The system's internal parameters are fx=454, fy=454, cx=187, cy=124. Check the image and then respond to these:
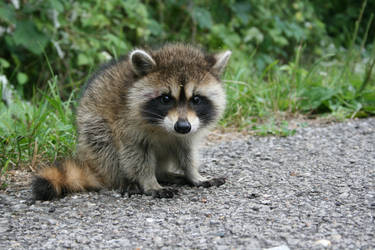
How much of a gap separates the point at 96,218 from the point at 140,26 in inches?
169

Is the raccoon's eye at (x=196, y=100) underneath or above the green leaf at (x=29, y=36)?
underneath

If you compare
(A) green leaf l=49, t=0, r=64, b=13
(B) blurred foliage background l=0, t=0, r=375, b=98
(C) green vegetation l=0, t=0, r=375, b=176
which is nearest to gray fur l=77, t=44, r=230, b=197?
(C) green vegetation l=0, t=0, r=375, b=176

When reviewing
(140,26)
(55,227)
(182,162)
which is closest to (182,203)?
(182,162)

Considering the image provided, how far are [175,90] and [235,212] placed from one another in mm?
989

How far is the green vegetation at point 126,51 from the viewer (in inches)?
174

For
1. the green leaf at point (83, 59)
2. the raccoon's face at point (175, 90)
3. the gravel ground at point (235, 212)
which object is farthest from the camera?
the green leaf at point (83, 59)

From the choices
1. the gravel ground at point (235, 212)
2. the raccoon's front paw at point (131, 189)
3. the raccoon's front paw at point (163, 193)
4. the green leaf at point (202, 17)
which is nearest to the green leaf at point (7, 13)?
the gravel ground at point (235, 212)

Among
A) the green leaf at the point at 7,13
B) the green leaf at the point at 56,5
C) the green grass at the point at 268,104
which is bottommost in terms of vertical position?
the green grass at the point at 268,104

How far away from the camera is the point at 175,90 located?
3301 millimetres

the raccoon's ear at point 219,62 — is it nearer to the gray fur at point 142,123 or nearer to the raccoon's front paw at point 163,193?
the gray fur at point 142,123

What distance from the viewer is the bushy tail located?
3240 millimetres

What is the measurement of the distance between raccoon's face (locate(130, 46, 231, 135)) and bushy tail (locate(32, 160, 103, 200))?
682mm

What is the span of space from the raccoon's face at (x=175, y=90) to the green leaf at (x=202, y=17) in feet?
12.6

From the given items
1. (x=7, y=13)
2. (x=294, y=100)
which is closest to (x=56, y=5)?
(x=7, y=13)
